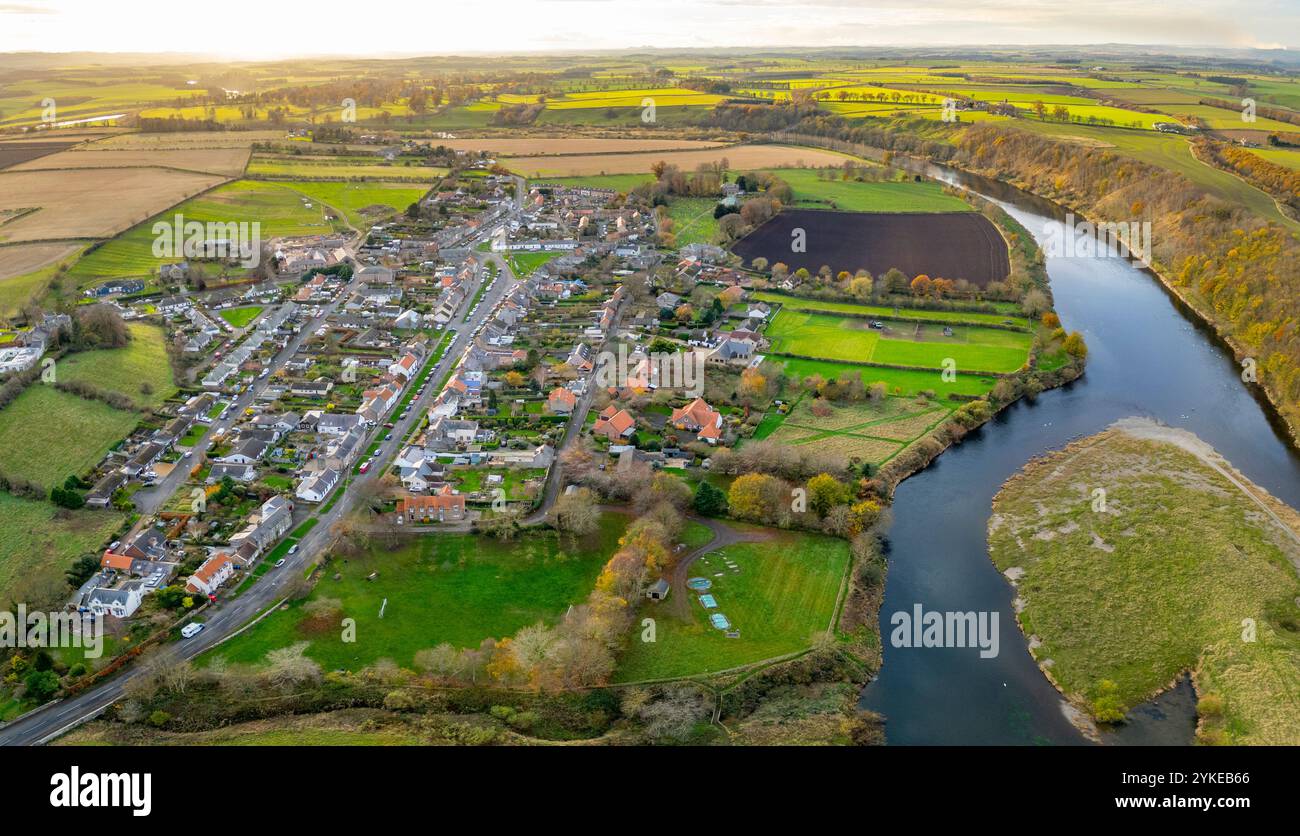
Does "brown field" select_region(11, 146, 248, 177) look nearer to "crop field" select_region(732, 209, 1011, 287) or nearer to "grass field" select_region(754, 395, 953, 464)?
"crop field" select_region(732, 209, 1011, 287)

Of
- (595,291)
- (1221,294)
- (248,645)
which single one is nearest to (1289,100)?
(1221,294)

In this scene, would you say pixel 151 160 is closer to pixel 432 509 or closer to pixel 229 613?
pixel 432 509

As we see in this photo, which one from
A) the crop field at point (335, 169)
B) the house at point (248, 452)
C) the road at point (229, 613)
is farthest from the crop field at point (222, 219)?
the house at point (248, 452)

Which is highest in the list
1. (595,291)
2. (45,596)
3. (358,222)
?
(358,222)
